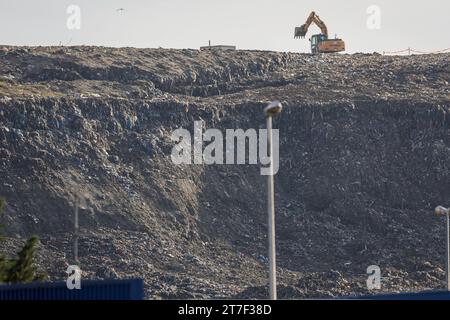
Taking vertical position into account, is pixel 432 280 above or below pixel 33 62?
below

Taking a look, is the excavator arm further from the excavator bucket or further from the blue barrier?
the blue barrier

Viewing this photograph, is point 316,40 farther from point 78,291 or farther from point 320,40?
→ point 78,291

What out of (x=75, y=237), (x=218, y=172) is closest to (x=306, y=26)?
(x=218, y=172)

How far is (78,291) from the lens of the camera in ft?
101

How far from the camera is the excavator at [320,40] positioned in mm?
94125

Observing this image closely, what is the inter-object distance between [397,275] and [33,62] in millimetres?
28661

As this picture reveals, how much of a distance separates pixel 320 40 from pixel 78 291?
66.8 metres

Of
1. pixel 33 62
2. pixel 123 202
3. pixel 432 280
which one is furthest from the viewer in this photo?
pixel 33 62

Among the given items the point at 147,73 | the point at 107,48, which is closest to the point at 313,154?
the point at 147,73

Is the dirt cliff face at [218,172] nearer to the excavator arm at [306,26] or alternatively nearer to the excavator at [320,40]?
the excavator at [320,40]

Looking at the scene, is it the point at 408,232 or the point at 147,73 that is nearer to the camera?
the point at 408,232

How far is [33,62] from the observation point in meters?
77.9

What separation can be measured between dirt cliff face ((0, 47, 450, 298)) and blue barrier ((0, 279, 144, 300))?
24164 millimetres

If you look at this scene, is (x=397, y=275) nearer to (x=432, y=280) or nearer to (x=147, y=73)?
(x=432, y=280)
